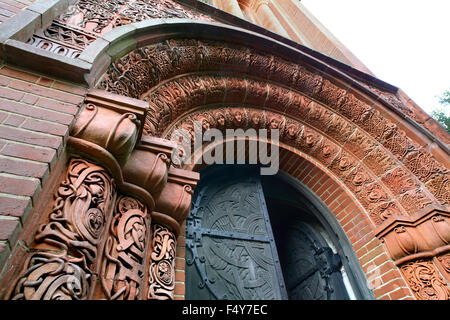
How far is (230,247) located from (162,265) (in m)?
0.87

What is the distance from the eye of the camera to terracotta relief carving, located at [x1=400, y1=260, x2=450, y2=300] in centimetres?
205

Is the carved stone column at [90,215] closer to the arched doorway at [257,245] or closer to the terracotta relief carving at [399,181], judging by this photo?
the arched doorway at [257,245]

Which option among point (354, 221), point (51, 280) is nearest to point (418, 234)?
point (354, 221)

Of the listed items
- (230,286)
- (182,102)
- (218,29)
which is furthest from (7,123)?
(218,29)

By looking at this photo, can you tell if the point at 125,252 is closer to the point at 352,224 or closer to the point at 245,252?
the point at 245,252

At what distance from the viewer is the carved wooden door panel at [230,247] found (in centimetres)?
196

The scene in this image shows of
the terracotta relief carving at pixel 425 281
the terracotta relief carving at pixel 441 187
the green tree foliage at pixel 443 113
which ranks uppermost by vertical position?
the green tree foliage at pixel 443 113

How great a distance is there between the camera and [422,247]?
227 centimetres

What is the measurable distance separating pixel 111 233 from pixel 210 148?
1.25m

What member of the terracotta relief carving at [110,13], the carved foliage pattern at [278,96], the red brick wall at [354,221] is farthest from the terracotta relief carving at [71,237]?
the red brick wall at [354,221]

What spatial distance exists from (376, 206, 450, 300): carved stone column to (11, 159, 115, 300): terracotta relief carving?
245cm

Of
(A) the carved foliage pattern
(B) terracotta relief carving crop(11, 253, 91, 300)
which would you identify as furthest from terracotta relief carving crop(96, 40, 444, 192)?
(B) terracotta relief carving crop(11, 253, 91, 300)

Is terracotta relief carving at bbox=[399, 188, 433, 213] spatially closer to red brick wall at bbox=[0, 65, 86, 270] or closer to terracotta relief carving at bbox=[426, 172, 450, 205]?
terracotta relief carving at bbox=[426, 172, 450, 205]
